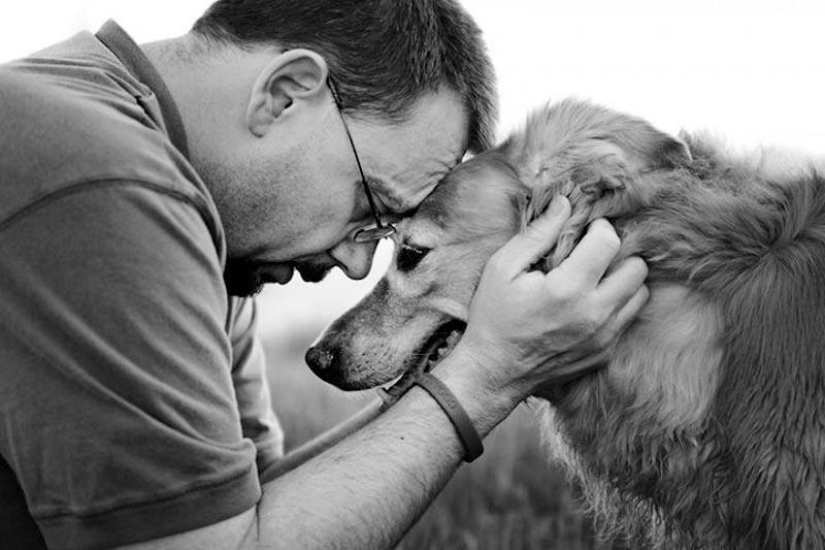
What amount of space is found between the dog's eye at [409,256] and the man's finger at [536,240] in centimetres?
34

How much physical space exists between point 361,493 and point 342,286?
530 cm

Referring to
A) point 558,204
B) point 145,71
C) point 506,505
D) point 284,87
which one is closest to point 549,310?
point 558,204

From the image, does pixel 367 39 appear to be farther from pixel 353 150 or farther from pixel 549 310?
pixel 549 310

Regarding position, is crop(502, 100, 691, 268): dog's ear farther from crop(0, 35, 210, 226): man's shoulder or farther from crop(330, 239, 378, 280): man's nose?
crop(0, 35, 210, 226): man's shoulder

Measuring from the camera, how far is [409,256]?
2.82m

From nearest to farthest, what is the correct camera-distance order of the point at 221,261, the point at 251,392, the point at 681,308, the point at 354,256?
the point at 221,261 → the point at 681,308 → the point at 354,256 → the point at 251,392

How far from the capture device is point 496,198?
267 cm

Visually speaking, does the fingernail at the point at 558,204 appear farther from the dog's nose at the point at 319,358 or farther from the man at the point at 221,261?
the dog's nose at the point at 319,358

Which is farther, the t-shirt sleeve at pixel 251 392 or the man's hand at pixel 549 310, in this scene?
the t-shirt sleeve at pixel 251 392

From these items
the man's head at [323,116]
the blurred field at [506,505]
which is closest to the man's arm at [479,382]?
the man's head at [323,116]

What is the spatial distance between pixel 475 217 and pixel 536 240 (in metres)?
0.27

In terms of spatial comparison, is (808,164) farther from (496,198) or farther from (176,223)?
(176,223)

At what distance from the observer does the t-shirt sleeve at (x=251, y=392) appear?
3.30 metres

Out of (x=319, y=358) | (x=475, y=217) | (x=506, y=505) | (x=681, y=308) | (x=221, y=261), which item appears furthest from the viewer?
(x=506, y=505)
